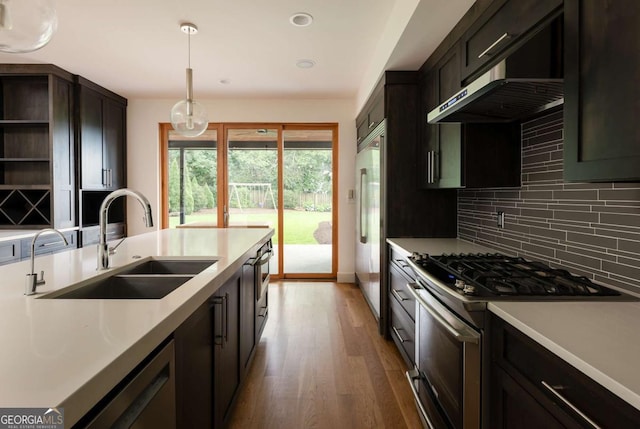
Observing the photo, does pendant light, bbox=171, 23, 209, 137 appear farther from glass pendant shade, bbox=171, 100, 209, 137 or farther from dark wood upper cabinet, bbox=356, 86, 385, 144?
dark wood upper cabinet, bbox=356, 86, 385, 144

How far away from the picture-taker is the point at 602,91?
40.9 inches

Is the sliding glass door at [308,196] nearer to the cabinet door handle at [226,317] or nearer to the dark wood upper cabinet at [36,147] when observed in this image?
the dark wood upper cabinet at [36,147]

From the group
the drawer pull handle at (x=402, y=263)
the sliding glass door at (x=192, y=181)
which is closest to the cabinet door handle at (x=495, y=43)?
the drawer pull handle at (x=402, y=263)

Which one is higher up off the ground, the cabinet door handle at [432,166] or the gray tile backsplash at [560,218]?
the cabinet door handle at [432,166]

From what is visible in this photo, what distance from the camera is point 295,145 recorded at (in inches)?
202

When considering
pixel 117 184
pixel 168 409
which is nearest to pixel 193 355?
pixel 168 409

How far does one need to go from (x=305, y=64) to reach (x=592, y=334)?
3.46m

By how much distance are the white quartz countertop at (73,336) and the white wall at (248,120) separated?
355 cm

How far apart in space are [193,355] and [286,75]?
3487 millimetres

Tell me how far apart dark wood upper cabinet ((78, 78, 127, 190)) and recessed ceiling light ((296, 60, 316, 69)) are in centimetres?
260

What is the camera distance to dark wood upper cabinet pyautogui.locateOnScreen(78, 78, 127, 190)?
4.07 meters

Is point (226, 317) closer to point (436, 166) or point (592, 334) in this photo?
point (592, 334)

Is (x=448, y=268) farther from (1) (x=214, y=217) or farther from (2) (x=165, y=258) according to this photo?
(1) (x=214, y=217)

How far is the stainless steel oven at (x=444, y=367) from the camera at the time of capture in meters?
1.31
